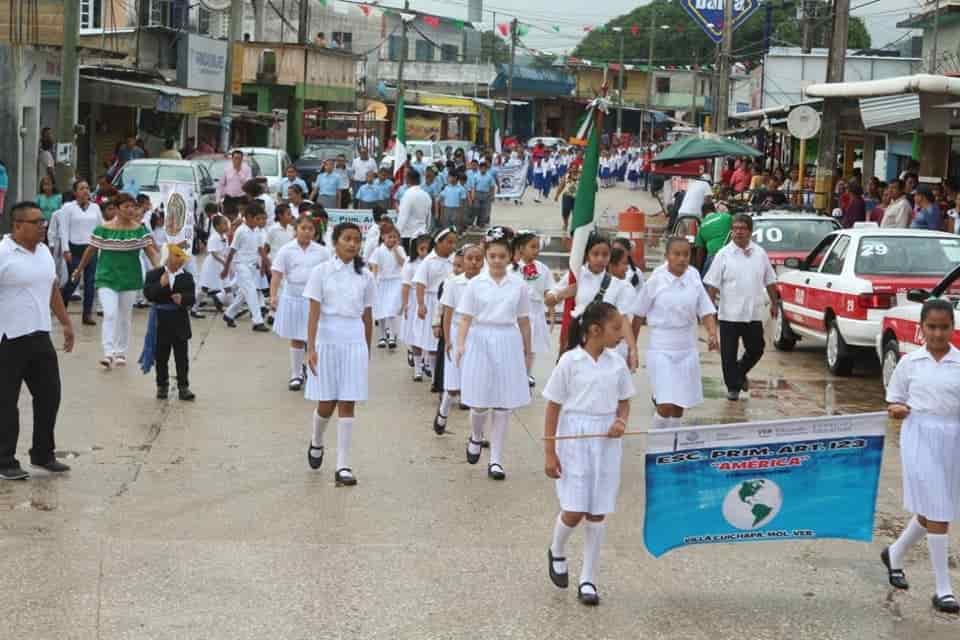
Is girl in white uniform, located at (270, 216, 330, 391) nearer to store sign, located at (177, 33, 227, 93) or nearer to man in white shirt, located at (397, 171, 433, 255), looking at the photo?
man in white shirt, located at (397, 171, 433, 255)

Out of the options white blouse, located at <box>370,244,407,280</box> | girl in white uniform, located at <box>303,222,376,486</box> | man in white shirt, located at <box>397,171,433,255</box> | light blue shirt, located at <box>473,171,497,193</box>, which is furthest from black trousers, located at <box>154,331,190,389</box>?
light blue shirt, located at <box>473,171,497,193</box>

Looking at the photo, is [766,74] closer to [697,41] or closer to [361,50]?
[361,50]

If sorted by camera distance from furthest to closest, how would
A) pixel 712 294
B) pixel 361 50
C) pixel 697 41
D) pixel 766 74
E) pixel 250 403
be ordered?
pixel 697 41
pixel 361 50
pixel 766 74
pixel 712 294
pixel 250 403

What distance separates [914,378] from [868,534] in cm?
82

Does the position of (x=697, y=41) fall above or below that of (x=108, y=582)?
above

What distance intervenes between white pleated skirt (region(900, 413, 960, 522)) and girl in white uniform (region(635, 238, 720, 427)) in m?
3.06

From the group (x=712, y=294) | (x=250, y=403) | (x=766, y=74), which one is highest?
(x=766, y=74)

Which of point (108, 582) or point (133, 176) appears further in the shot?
point (133, 176)

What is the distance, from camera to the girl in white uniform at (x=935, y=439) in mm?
7340

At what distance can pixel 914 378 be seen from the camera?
7.46 metres

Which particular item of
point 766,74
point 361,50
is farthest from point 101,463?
point 361,50

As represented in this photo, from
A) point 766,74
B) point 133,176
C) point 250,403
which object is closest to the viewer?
point 250,403

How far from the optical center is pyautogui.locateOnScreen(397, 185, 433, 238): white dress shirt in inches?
885

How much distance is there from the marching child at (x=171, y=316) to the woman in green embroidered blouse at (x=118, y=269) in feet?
4.42
